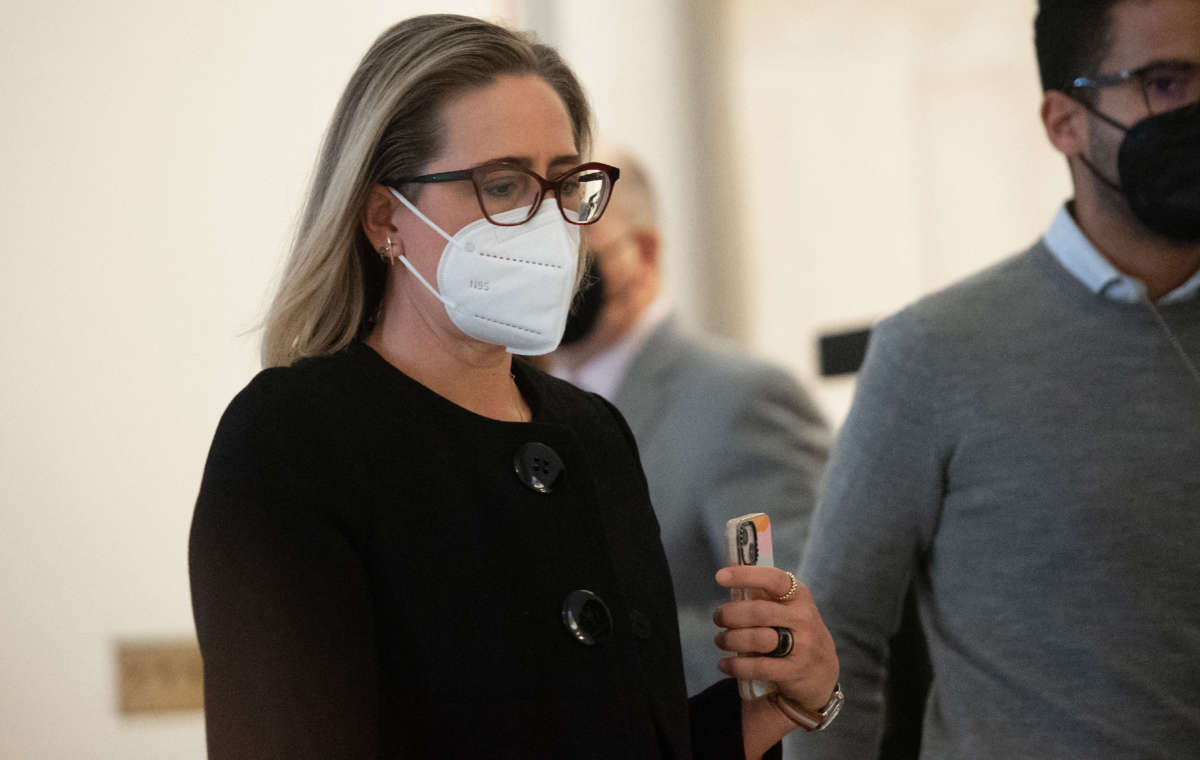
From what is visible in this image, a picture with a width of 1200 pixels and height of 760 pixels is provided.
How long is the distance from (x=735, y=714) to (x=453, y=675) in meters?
0.43

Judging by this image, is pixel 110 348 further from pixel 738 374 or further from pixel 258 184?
pixel 738 374

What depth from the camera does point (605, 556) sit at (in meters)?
1.26

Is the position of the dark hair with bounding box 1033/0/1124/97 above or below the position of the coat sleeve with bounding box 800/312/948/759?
above

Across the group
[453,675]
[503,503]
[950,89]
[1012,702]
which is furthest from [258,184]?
[950,89]

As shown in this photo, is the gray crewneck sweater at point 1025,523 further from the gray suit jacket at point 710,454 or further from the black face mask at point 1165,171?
the gray suit jacket at point 710,454

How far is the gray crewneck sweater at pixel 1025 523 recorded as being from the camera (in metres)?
1.72

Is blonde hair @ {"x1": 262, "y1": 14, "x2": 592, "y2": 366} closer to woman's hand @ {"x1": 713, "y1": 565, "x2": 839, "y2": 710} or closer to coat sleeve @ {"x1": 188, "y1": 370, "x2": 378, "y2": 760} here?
coat sleeve @ {"x1": 188, "y1": 370, "x2": 378, "y2": 760}

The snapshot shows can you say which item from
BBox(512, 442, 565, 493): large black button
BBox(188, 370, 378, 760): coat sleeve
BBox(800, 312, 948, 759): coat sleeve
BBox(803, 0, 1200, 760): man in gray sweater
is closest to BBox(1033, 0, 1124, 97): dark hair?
BBox(803, 0, 1200, 760): man in gray sweater

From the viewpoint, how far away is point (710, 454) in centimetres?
265

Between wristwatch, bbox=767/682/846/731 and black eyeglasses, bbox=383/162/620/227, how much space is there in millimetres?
594

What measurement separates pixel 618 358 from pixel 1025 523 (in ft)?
4.23

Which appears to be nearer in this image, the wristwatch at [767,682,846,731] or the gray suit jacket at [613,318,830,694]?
the wristwatch at [767,682,846,731]

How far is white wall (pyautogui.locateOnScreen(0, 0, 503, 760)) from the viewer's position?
72.8 inches

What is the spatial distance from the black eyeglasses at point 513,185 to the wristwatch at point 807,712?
0.59 metres
